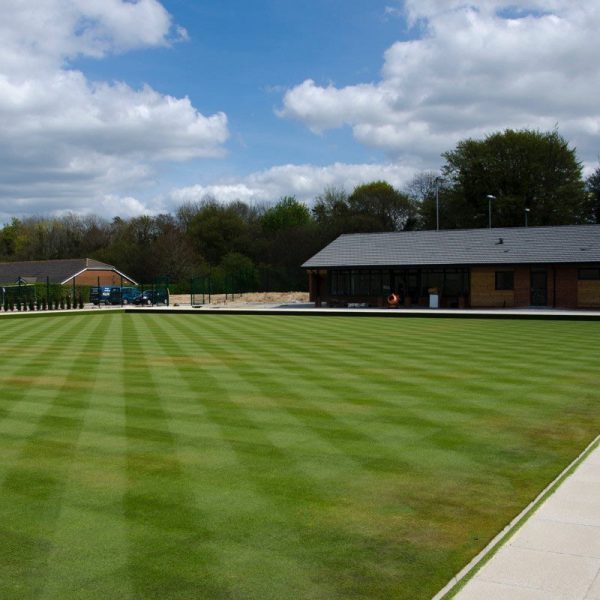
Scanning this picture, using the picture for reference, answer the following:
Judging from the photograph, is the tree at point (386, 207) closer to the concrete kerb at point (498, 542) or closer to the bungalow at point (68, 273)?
the bungalow at point (68, 273)

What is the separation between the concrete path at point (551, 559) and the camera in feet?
12.1

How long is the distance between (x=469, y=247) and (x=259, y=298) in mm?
17698

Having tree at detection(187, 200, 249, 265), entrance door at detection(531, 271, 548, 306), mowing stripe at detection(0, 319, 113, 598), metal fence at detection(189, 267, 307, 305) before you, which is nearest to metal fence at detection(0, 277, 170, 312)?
metal fence at detection(189, 267, 307, 305)

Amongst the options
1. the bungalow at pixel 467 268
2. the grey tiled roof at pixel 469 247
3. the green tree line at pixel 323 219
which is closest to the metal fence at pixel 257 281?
the green tree line at pixel 323 219

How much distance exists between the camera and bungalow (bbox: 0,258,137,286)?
6656cm

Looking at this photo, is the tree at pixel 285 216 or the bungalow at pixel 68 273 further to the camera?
the tree at pixel 285 216

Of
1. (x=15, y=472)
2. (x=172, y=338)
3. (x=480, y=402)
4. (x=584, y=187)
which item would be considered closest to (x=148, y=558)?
(x=15, y=472)

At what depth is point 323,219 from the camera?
79375 mm

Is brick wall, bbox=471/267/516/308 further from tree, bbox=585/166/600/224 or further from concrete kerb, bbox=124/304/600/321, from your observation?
tree, bbox=585/166/600/224

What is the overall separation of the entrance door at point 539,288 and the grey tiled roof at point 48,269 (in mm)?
43942

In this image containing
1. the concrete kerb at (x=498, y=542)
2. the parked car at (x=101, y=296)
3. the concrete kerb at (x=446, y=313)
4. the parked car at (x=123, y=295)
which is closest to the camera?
the concrete kerb at (x=498, y=542)

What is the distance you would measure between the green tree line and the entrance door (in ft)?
43.3

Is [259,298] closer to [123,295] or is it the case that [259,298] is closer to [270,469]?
[123,295]

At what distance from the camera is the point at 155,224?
8419 centimetres
